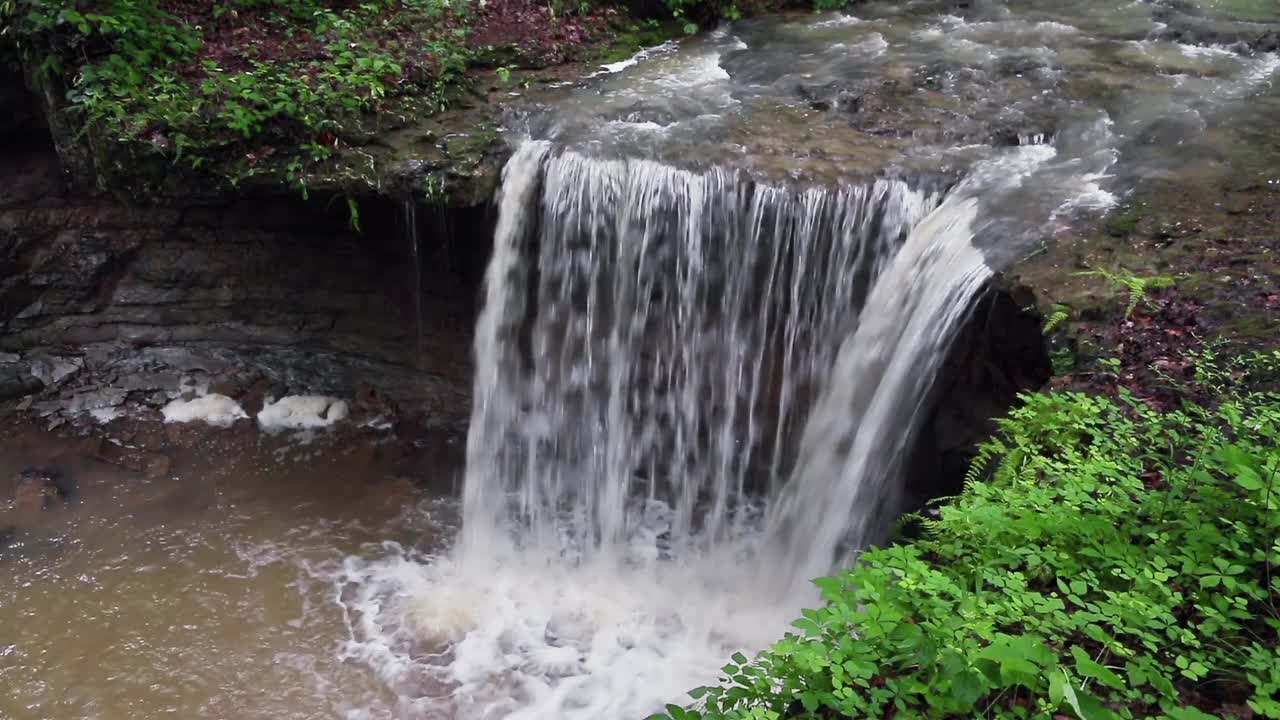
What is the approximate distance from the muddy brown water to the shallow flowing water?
0.9 inches

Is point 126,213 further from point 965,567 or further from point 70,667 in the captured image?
point 965,567

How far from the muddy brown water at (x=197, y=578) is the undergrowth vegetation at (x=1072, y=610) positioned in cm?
357

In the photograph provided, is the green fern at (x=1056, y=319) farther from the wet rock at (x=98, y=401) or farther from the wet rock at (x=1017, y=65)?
the wet rock at (x=98, y=401)

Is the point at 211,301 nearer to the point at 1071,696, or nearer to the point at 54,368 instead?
Answer: the point at 54,368

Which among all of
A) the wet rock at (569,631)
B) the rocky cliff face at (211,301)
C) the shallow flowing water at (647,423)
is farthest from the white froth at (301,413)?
the wet rock at (569,631)

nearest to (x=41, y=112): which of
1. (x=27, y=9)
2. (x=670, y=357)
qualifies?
(x=27, y=9)

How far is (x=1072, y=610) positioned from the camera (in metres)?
3.22

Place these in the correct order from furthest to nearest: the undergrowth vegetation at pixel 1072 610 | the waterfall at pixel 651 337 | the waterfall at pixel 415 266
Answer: the waterfall at pixel 415 266 < the waterfall at pixel 651 337 < the undergrowth vegetation at pixel 1072 610

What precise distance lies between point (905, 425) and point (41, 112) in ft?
25.1

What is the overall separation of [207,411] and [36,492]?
1.48 metres

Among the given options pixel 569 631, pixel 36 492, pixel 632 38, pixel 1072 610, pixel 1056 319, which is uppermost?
pixel 632 38

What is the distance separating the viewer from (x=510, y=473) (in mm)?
7406

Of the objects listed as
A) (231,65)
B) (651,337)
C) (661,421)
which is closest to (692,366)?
(651,337)

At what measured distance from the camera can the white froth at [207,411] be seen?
322 inches
